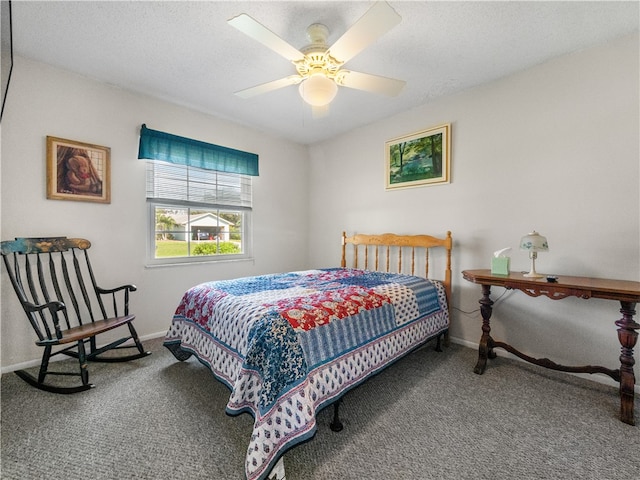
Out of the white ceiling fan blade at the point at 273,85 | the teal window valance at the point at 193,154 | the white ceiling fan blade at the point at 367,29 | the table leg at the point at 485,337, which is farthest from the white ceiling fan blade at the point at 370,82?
the teal window valance at the point at 193,154

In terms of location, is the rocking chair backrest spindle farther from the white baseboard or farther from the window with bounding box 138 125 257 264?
the white baseboard

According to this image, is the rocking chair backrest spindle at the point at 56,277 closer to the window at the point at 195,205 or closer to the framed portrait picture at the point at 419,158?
the window at the point at 195,205

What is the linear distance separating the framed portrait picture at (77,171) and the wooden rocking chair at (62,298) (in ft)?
1.38

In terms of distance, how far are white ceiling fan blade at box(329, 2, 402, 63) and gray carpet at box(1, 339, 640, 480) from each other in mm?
2146

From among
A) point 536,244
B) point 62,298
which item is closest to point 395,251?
point 536,244

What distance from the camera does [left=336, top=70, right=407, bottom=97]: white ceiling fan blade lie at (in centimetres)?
185

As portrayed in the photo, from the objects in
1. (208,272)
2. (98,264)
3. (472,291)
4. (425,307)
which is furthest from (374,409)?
(98,264)

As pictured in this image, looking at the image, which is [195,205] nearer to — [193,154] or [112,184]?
[193,154]

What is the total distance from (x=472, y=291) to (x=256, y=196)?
2771 mm

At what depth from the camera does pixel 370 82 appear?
1912mm

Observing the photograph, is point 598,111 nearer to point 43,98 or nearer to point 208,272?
point 208,272

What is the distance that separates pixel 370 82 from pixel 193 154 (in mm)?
2100

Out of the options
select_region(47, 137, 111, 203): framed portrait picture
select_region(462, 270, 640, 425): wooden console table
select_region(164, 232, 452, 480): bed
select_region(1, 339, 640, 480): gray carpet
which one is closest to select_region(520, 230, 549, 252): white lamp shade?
select_region(462, 270, 640, 425): wooden console table

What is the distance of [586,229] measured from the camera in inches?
81.7
